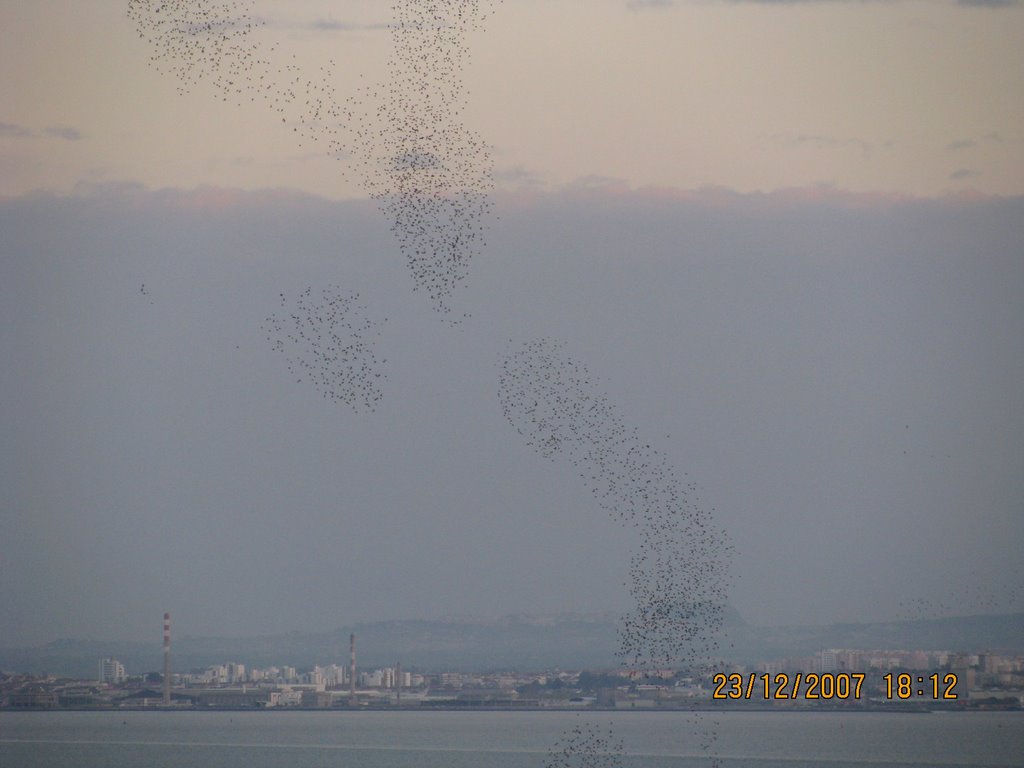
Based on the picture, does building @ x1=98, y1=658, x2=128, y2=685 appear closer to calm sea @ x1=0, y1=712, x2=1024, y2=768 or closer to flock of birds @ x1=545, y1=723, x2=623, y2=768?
calm sea @ x1=0, y1=712, x2=1024, y2=768

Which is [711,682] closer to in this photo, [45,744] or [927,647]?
[927,647]

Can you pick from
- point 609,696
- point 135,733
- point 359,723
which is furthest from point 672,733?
point 135,733
